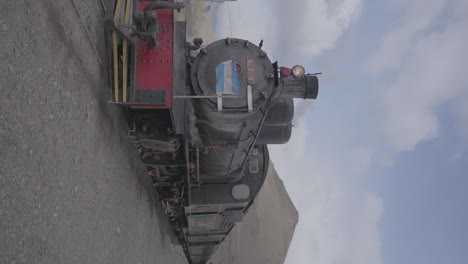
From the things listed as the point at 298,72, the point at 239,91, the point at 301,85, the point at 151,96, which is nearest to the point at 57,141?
the point at 151,96

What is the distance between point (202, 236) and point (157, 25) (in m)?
7.70

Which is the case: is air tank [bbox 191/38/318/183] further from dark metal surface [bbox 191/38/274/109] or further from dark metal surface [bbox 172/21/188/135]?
dark metal surface [bbox 172/21/188/135]

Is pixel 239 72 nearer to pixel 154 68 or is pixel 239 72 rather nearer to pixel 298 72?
pixel 298 72

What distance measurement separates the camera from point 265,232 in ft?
109

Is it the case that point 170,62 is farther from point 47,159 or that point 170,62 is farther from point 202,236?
point 202,236

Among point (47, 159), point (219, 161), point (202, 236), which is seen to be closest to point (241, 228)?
point (202, 236)

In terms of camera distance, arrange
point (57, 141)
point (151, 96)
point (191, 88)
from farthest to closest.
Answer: point (191, 88), point (151, 96), point (57, 141)

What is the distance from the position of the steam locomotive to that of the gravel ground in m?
0.42

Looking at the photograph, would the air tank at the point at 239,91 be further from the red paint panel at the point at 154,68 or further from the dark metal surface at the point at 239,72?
the red paint panel at the point at 154,68

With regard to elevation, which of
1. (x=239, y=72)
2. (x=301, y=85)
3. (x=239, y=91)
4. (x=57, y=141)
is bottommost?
(x=57, y=141)

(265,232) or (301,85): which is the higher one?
(301,85)

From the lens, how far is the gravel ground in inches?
158

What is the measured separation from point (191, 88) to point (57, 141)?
273cm

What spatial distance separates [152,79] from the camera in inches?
267
